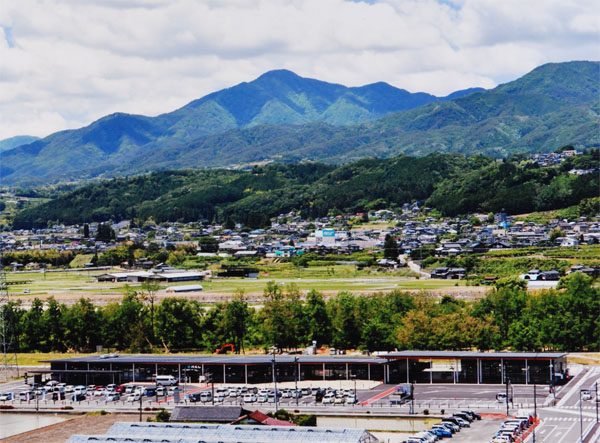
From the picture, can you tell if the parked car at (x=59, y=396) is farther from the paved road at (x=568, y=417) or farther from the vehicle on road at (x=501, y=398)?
the paved road at (x=568, y=417)

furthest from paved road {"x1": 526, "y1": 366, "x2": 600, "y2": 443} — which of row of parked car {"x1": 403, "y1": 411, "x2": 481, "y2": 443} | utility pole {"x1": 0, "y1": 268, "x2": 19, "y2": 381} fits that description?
utility pole {"x1": 0, "y1": 268, "x2": 19, "y2": 381}

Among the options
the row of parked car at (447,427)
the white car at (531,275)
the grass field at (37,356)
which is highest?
the white car at (531,275)

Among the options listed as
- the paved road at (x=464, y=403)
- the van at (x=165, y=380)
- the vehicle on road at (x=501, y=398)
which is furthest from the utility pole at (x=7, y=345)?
the vehicle on road at (x=501, y=398)

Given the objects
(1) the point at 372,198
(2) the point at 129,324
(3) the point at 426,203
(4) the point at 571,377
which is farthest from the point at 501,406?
(1) the point at 372,198

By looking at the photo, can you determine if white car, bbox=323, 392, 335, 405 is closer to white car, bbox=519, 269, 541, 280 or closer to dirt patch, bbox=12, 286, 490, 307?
dirt patch, bbox=12, 286, 490, 307

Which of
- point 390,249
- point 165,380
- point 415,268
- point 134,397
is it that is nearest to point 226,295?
point 415,268

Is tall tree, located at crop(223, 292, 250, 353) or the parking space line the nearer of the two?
the parking space line

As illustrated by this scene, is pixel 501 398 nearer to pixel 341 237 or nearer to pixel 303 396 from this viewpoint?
pixel 303 396

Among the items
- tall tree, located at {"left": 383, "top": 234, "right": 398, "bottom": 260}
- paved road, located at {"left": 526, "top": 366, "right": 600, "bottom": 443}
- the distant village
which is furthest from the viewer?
the distant village
